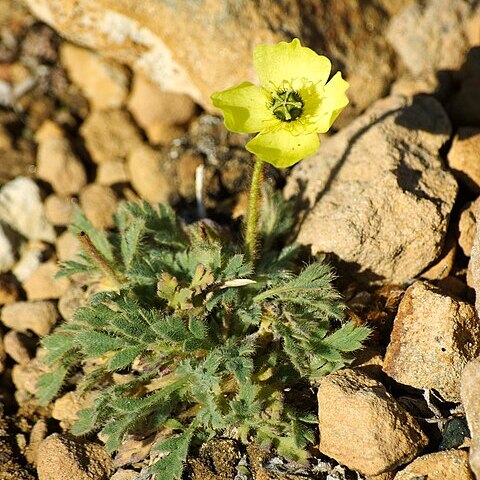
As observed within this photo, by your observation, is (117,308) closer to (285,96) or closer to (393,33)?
(285,96)

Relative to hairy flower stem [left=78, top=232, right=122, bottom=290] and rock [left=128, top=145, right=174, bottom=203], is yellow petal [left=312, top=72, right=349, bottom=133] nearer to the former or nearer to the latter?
hairy flower stem [left=78, top=232, right=122, bottom=290]

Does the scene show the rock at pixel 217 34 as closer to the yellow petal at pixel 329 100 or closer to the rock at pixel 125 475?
the yellow petal at pixel 329 100

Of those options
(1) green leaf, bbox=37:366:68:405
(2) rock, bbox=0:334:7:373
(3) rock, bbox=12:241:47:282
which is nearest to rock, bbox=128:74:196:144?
(3) rock, bbox=12:241:47:282

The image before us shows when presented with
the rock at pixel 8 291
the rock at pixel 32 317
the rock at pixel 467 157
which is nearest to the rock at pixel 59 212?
the rock at pixel 8 291

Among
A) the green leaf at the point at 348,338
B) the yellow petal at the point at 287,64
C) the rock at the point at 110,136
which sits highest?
the yellow petal at the point at 287,64

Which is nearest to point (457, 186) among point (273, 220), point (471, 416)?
point (273, 220)

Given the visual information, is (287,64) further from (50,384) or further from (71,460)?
(71,460)
